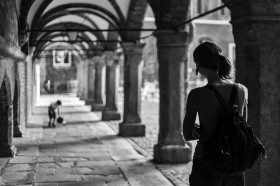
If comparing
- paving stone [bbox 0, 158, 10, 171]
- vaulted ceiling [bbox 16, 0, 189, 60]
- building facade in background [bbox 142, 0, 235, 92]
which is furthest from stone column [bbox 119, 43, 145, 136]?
building facade in background [bbox 142, 0, 235, 92]

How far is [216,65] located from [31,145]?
312 inches

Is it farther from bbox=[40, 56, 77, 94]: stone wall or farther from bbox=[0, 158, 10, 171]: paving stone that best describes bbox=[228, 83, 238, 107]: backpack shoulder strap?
bbox=[40, 56, 77, 94]: stone wall

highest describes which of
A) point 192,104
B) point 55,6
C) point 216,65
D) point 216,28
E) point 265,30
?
point 216,28

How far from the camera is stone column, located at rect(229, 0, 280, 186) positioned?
4.44 meters

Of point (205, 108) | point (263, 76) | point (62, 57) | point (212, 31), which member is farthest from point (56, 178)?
point (212, 31)

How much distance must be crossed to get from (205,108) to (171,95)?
17.2 ft

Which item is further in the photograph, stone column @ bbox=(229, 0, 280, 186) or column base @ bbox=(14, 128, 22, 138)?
column base @ bbox=(14, 128, 22, 138)

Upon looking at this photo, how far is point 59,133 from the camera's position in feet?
40.3

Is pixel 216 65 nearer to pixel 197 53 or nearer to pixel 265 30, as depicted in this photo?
pixel 197 53

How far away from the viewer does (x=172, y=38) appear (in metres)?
7.81

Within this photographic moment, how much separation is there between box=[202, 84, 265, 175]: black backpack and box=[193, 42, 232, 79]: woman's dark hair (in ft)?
0.98

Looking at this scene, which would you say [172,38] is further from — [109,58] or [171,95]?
[109,58]

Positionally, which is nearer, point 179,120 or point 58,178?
point 58,178

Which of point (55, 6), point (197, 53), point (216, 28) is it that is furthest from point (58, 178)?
point (216, 28)
